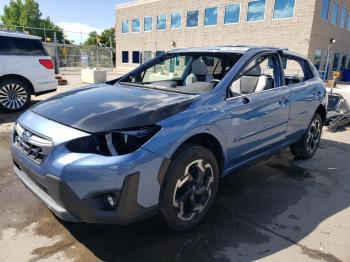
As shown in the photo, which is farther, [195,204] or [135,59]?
[135,59]

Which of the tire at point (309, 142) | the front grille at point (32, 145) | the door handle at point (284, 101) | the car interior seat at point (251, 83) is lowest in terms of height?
the tire at point (309, 142)

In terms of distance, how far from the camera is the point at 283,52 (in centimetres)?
435

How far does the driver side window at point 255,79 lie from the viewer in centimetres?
364

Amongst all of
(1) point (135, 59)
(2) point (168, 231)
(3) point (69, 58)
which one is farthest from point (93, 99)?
(1) point (135, 59)

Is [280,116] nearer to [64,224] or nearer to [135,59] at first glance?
[64,224]

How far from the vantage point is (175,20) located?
1151 inches

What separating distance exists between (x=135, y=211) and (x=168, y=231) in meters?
0.67

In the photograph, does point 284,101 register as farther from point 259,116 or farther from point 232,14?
point 232,14

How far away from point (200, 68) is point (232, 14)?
21.9m

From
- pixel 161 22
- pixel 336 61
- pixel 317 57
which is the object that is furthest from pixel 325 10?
pixel 161 22

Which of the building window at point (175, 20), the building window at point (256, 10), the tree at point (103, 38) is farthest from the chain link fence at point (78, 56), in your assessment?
the tree at point (103, 38)

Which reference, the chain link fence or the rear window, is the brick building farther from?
the rear window

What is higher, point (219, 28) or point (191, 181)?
point (219, 28)

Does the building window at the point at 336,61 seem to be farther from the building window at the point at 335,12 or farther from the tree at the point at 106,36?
the tree at the point at 106,36
